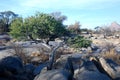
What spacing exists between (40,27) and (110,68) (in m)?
3.97

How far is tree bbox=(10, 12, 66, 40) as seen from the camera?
49.5 ft

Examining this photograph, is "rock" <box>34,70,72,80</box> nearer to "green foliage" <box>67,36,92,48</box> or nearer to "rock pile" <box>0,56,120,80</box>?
"rock pile" <box>0,56,120,80</box>

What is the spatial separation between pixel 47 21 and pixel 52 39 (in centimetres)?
129

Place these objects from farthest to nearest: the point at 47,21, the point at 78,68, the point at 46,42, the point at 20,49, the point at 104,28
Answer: the point at 104,28, the point at 20,49, the point at 46,42, the point at 47,21, the point at 78,68

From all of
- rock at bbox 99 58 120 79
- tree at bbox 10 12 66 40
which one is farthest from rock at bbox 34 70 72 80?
tree at bbox 10 12 66 40

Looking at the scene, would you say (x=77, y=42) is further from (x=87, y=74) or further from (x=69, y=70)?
(x=87, y=74)

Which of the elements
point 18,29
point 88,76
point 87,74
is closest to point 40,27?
point 18,29

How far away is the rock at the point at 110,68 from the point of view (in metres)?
13.3

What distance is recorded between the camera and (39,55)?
2500cm

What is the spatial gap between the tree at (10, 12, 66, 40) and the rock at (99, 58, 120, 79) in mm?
2627

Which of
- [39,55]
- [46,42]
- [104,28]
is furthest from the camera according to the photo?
[104,28]

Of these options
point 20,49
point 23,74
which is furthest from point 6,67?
point 20,49

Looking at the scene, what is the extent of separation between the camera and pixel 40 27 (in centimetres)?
1527

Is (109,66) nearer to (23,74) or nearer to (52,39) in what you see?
(52,39)
